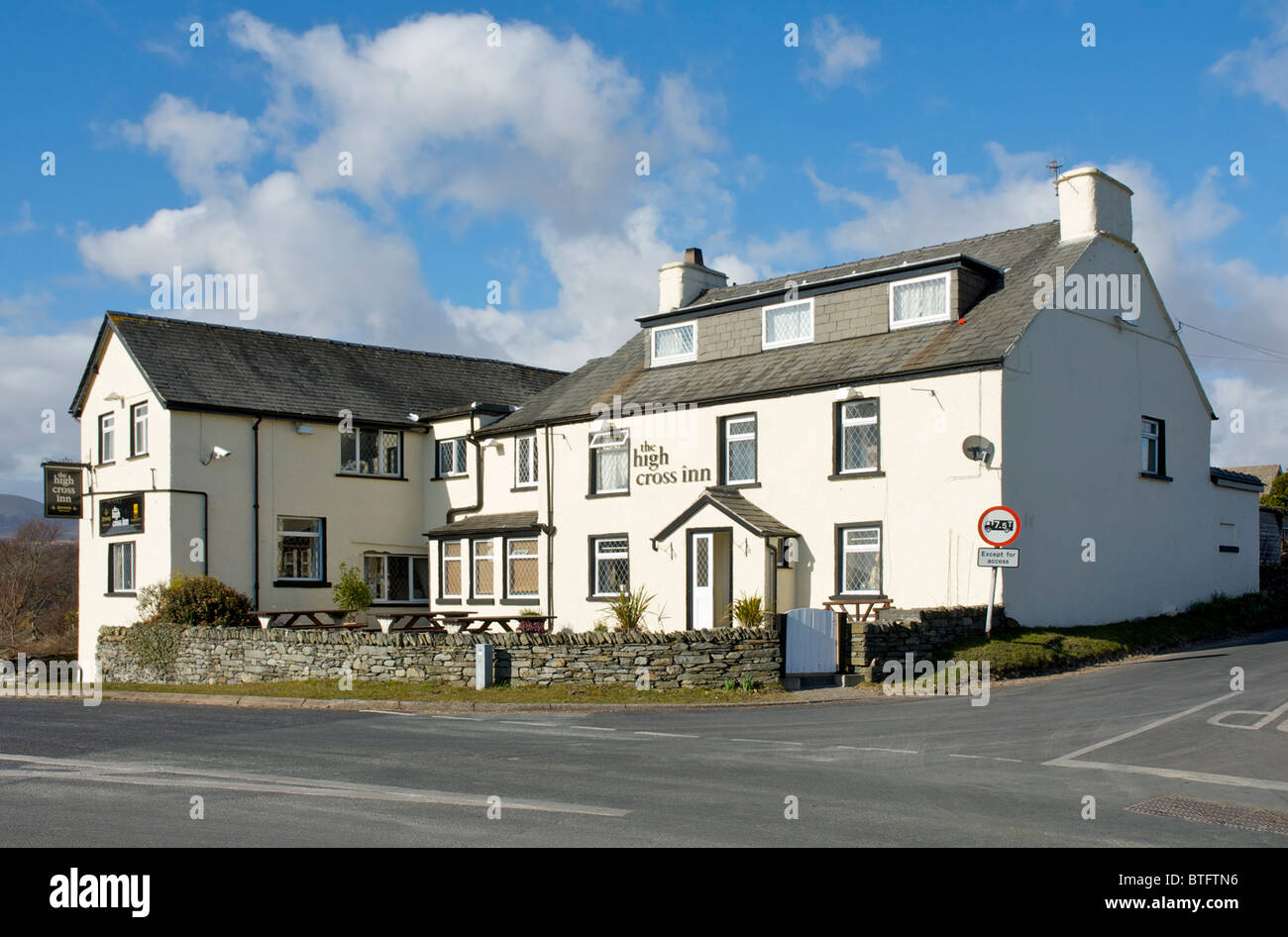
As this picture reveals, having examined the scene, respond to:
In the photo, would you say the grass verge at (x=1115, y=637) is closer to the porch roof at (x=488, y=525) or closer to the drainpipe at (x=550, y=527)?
the drainpipe at (x=550, y=527)

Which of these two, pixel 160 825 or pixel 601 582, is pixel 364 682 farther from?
pixel 160 825

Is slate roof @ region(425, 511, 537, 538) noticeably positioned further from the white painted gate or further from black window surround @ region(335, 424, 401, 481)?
→ the white painted gate

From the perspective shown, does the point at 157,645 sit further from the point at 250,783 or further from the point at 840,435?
the point at 250,783

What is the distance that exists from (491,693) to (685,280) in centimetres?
1601

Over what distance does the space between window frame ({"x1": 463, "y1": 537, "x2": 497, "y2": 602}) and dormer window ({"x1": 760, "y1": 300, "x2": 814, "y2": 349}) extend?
913cm

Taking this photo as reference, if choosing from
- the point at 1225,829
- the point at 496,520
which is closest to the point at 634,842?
the point at 1225,829

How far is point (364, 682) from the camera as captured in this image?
21.0 metres

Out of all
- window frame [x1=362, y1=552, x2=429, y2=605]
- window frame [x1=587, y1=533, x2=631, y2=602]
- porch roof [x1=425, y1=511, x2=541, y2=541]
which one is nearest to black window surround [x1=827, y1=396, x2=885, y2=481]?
window frame [x1=587, y1=533, x2=631, y2=602]

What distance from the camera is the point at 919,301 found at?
Answer: 24.6 m

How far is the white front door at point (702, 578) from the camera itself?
25.0 metres

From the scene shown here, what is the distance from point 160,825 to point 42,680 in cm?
2387

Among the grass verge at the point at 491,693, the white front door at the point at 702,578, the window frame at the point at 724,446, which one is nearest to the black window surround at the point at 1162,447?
the window frame at the point at 724,446

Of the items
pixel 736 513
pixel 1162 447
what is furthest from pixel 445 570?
pixel 1162 447

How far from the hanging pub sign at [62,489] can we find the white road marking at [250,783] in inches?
813
